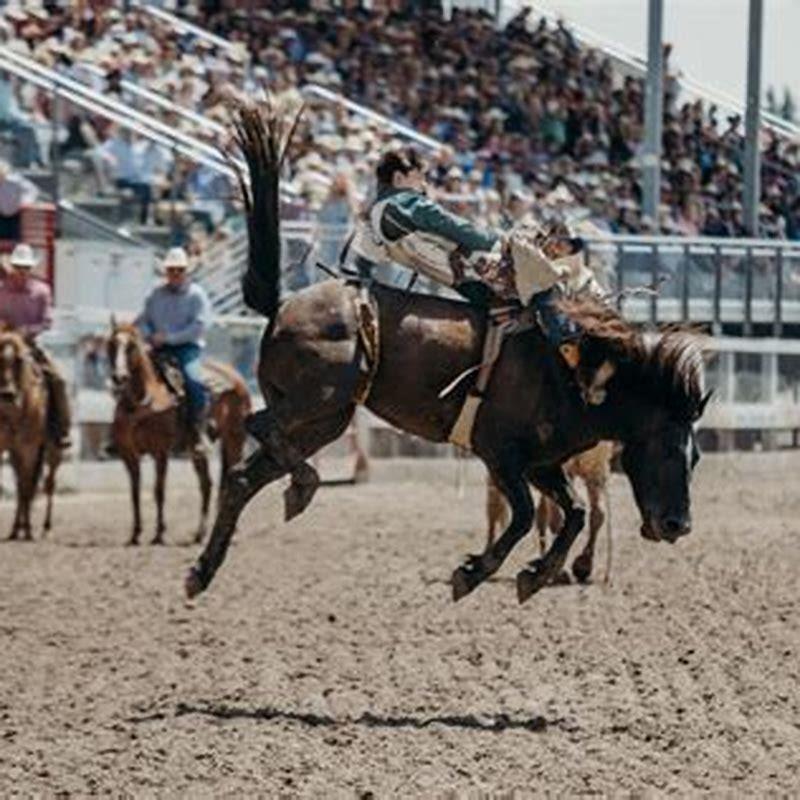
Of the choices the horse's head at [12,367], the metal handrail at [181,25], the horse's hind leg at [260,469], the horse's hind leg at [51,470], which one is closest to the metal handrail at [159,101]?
the metal handrail at [181,25]

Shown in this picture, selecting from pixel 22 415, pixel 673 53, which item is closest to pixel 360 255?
pixel 22 415

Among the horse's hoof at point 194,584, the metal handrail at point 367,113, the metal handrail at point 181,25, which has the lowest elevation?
the horse's hoof at point 194,584

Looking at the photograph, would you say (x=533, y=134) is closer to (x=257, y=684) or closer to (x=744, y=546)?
(x=744, y=546)

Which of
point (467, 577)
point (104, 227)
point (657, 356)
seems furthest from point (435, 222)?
point (104, 227)

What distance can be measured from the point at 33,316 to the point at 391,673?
8.94 metres

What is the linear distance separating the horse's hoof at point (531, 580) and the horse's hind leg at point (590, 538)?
4.05 m

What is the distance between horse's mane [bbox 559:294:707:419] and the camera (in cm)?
1077

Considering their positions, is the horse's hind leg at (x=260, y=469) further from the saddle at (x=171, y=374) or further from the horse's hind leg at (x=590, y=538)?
the saddle at (x=171, y=374)

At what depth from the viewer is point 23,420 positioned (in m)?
19.1

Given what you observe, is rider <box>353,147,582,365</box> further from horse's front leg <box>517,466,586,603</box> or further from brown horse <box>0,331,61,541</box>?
brown horse <box>0,331,61,541</box>

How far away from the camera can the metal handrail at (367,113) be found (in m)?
28.3

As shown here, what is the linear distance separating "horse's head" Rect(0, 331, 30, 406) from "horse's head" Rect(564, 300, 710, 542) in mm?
8493

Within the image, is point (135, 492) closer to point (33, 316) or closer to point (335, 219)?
point (33, 316)

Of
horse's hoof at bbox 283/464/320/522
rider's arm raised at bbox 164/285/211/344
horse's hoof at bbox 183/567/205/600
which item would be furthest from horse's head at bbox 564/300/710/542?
rider's arm raised at bbox 164/285/211/344
